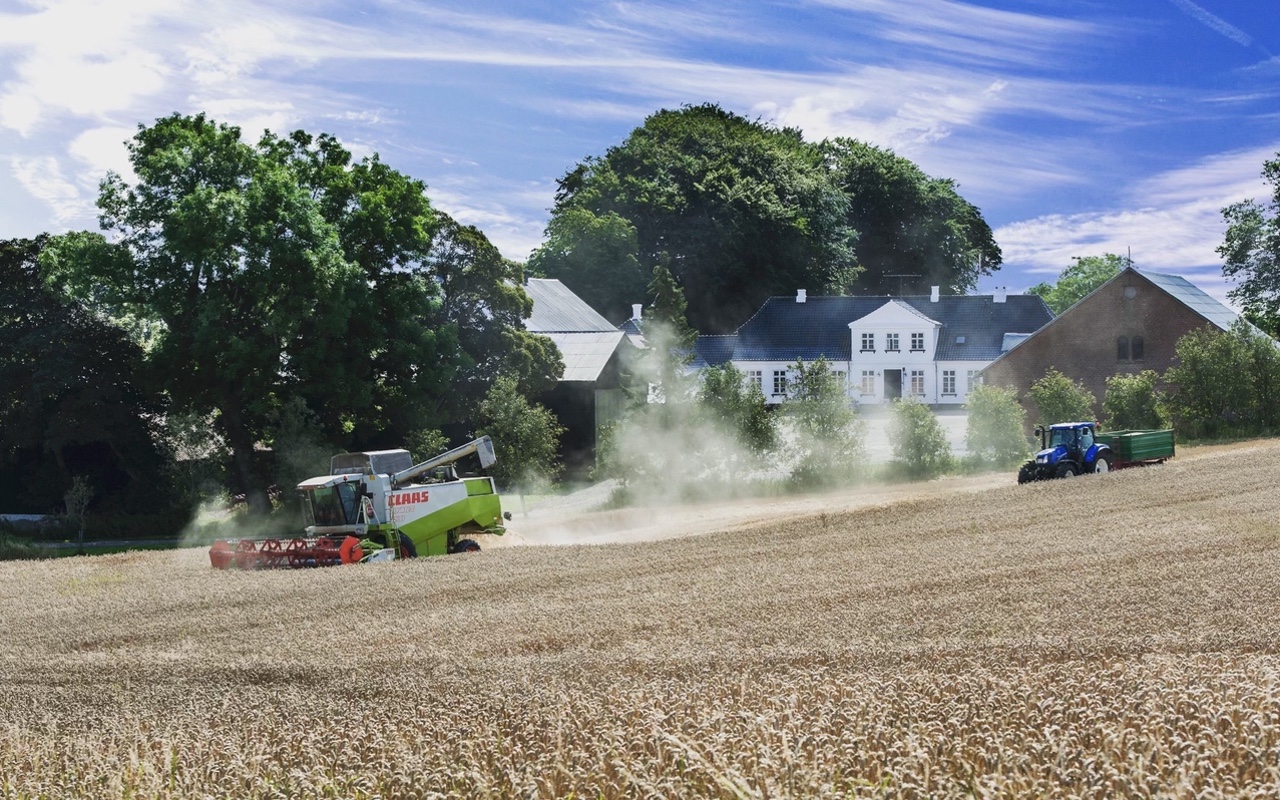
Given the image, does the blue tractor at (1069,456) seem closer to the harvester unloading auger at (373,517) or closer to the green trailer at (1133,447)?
the green trailer at (1133,447)

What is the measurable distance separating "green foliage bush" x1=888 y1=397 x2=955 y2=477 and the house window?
32981 millimetres

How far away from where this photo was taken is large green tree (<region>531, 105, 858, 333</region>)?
69250 mm

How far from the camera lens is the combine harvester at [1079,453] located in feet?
98.1

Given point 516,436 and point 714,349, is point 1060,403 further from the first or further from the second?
point 714,349

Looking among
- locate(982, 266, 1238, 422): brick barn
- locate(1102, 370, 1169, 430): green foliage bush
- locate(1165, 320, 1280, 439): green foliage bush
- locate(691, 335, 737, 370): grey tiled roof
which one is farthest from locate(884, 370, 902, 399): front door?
locate(1102, 370, 1169, 430): green foliage bush

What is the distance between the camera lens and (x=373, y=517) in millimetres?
23297

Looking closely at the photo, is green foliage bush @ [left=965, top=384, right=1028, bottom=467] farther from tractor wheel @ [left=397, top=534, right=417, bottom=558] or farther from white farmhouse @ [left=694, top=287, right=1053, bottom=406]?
white farmhouse @ [left=694, top=287, right=1053, bottom=406]

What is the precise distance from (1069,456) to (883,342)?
3957cm

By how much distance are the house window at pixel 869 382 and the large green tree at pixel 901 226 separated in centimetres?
1478

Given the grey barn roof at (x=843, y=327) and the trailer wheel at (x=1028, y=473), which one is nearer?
the trailer wheel at (x=1028, y=473)

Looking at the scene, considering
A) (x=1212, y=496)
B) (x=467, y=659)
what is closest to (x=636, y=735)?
(x=467, y=659)

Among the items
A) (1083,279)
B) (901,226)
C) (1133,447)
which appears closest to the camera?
(1133,447)

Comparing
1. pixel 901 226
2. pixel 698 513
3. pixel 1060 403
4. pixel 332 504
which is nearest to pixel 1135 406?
pixel 1060 403

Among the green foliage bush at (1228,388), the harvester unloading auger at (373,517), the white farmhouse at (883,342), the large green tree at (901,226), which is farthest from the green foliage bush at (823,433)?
the large green tree at (901,226)
